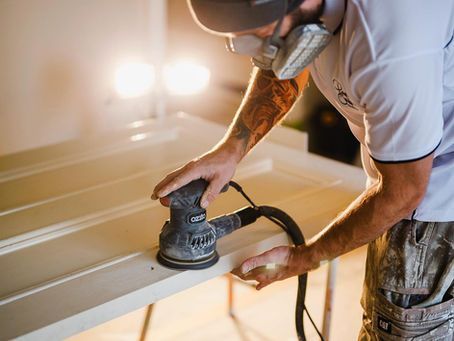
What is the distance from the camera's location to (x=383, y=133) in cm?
111

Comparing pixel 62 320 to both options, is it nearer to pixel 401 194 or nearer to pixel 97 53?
pixel 401 194

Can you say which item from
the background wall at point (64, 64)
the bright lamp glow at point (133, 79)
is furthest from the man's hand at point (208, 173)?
the background wall at point (64, 64)

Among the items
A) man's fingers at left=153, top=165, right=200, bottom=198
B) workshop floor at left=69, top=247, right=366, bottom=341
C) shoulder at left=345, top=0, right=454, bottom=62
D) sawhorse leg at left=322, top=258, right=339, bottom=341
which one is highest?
shoulder at left=345, top=0, right=454, bottom=62

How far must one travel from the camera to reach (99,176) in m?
1.92

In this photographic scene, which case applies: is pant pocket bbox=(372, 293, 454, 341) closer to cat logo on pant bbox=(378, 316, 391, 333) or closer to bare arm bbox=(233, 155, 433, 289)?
cat logo on pant bbox=(378, 316, 391, 333)

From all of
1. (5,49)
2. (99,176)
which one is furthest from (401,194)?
(5,49)

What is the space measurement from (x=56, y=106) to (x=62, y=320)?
234 cm

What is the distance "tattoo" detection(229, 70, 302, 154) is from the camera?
1582 mm

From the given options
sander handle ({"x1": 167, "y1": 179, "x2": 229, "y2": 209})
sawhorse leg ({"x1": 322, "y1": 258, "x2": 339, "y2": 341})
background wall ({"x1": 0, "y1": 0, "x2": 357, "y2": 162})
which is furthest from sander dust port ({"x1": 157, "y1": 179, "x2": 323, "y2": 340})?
background wall ({"x1": 0, "y1": 0, "x2": 357, "y2": 162})

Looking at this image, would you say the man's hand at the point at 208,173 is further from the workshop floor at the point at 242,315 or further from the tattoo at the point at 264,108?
the workshop floor at the point at 242,315

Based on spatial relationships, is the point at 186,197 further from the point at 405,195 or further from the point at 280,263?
the point at 405,195

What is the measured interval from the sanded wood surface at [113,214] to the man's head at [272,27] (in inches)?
19.5

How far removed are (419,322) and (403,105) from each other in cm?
53

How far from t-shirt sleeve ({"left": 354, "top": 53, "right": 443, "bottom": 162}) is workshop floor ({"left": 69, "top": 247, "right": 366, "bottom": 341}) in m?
1.56
